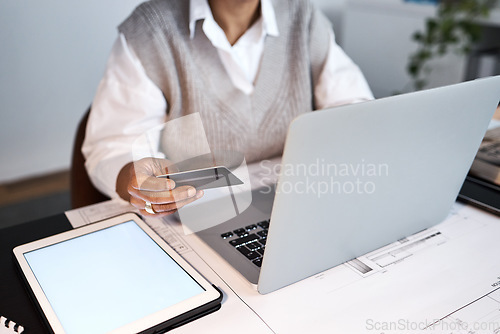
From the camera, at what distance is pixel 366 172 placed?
0.54 metres

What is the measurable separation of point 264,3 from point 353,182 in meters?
0.70

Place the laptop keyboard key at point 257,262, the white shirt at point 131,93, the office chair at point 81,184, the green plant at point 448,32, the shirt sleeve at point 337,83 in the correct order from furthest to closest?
1. the green plant at point 448,32
2. the shirt sleeve at point 337,83
3. the office chair at point 81,184
4. the white shirt at point 131,93
5. the laptop keyboard key at point 257,262

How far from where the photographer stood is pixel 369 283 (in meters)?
0.61

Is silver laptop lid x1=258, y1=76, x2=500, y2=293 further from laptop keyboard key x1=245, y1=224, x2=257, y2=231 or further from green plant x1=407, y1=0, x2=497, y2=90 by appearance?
green plant x1=407, y1=0, x2=497, y2=90

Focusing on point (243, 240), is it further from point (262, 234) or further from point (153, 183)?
point (153, 183)

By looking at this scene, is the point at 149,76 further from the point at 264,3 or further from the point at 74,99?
the point at 74,99

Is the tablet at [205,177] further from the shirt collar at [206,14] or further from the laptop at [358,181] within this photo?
the shirt collar at [206,14]

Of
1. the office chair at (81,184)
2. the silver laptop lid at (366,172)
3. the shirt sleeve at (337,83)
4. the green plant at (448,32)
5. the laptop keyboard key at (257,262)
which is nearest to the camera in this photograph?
the silver laptop lid at (366,172)

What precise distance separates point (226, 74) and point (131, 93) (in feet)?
0.79

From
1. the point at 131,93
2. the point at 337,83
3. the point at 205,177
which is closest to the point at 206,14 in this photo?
the point at 131,93

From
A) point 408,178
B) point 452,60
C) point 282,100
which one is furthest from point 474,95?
point 452,60

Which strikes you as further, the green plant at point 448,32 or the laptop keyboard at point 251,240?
the green plant at point 448,32

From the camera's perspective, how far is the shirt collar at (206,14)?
1.03 metres

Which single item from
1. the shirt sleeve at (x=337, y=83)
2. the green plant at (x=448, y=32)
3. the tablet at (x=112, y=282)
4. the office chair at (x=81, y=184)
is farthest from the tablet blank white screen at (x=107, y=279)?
the green plant at (x=448, y=32)
